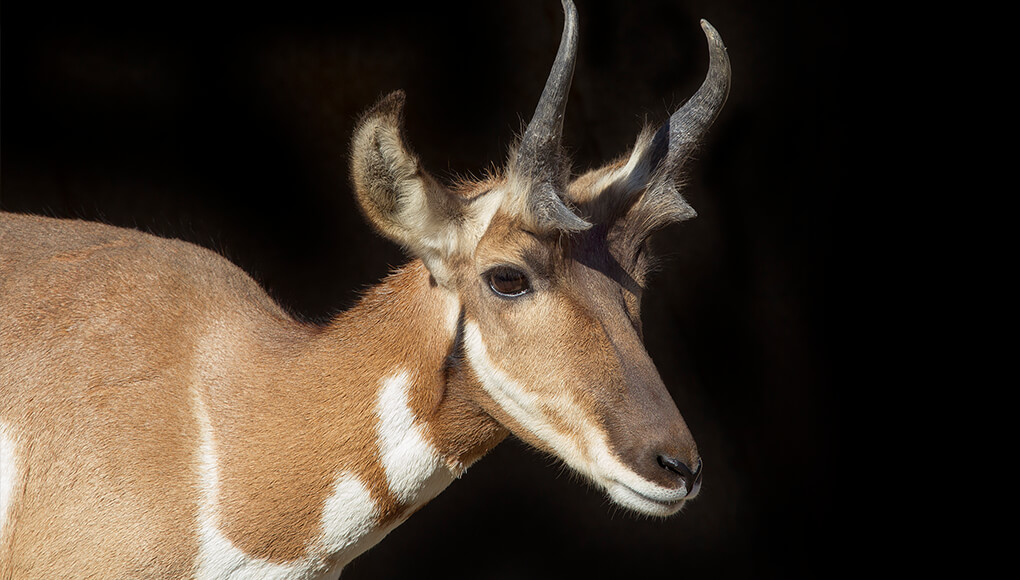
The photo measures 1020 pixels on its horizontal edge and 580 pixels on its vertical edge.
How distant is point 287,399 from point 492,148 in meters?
4.11

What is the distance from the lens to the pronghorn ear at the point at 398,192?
3.20 m

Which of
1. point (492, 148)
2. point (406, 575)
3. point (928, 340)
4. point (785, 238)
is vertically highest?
point (492, 148)

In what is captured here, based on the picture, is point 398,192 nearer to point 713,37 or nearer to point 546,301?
point 546,301

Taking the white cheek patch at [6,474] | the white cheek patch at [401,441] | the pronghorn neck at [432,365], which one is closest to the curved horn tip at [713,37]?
the pronghorn neck at [432,365]

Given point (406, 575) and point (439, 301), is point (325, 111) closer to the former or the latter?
point (406, 575)

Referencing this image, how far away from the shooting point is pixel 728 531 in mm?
7145

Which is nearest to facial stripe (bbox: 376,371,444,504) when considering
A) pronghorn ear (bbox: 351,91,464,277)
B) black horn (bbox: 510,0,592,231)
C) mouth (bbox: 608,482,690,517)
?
pronghorn ear (bbox: 351,91,464,277)

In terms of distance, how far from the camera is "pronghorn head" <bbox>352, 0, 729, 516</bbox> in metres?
3.15

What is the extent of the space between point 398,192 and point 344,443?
0.90 meters

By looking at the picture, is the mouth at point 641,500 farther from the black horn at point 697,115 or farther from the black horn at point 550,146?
the black horn at point 697,115

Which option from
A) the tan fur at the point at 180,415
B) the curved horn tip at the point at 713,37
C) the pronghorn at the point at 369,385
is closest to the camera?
the pronghorn at the point at 369,385

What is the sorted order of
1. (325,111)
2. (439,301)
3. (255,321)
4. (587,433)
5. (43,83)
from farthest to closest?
(325,111), (43,83), (255,321), (439,301), (587,433)

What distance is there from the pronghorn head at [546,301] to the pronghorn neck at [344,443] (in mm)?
135

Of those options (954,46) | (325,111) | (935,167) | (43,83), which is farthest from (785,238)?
→ (43,83)
